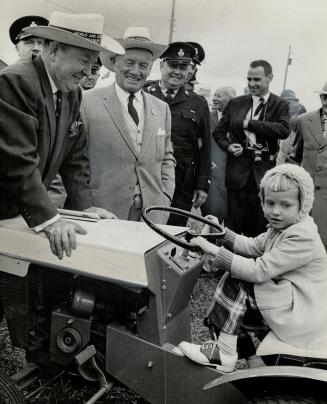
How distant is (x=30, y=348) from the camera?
8.26ft

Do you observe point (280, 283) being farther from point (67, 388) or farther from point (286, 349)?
point (67, 388)

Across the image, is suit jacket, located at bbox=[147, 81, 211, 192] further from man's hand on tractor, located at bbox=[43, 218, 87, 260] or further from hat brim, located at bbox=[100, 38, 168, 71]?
man's hand on tractor, located at bbox=[43, 218, 87, 260]

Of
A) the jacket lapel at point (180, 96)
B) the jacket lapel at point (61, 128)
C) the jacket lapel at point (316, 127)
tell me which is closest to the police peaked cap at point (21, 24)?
the jacket lapel at point (180, 96)

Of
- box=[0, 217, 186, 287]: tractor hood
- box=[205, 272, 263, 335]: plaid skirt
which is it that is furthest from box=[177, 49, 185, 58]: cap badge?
box=[205, 272, 263, 335]: plaid skirt

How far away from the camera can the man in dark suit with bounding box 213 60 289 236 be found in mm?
5133

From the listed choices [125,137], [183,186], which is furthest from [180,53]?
[125,137]

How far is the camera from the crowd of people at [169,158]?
2324 millimetres

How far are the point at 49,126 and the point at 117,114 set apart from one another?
42.5 inches

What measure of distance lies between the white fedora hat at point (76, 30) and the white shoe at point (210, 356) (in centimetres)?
160

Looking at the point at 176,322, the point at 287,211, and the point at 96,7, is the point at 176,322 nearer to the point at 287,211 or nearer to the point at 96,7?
the point at 287,211

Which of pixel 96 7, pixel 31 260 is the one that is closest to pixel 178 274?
pixel 31 260

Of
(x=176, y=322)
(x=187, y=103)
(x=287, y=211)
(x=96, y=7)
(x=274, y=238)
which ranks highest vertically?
Answer: (x=96, y=7)

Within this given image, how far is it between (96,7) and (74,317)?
1.86m

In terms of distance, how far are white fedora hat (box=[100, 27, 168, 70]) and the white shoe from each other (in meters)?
2.30
